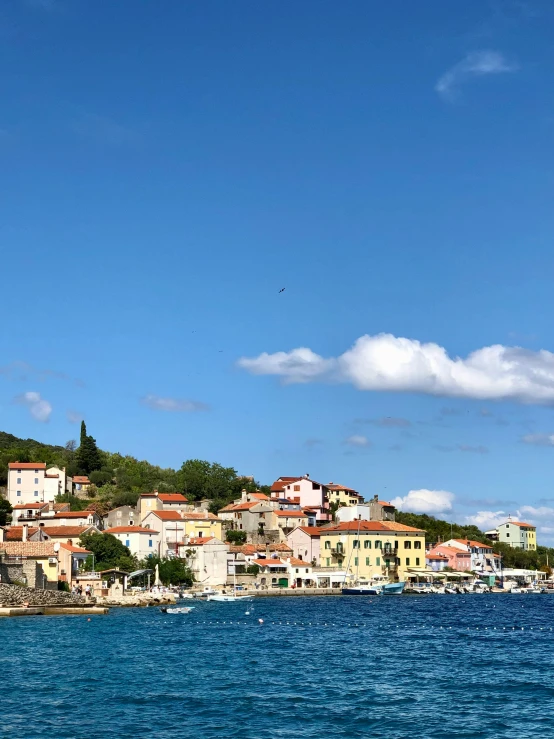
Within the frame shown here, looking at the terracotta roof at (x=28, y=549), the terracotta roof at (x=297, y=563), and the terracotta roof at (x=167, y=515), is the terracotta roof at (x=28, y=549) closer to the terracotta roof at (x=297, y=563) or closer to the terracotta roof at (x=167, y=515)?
the terracotta roof at (x=167, y=515)

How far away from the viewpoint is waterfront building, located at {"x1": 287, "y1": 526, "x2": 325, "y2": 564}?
4515 inches

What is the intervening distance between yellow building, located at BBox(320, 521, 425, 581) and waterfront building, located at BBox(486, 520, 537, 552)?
5884 centimetres

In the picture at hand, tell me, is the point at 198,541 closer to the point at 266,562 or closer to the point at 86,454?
the point at 266,562

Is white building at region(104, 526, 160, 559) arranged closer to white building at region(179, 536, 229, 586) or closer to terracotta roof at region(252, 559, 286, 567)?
white building at region(179, 536, 229, 586)

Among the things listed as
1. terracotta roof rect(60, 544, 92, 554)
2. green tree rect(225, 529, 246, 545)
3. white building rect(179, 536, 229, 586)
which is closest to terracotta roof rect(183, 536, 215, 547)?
white building rect(179, 536, 229, 586)

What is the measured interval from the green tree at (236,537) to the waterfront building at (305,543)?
5713 mm

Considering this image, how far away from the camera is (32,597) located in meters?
71.1

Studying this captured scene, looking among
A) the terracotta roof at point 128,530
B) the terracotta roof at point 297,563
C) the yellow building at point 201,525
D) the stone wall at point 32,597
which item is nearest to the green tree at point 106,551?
the terracotta roof at point 128,530

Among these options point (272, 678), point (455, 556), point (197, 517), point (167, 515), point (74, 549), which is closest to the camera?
point (272, 678)

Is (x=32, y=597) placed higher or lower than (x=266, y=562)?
lower

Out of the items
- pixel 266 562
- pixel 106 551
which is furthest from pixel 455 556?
pixel 106 551

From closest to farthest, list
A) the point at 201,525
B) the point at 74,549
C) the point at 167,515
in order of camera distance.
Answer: the point at 74,549, the point at 167,515, the point at 201,525

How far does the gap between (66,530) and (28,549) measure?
57.0 ft

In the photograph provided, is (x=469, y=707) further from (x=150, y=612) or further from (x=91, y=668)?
(x=150, y=612)
